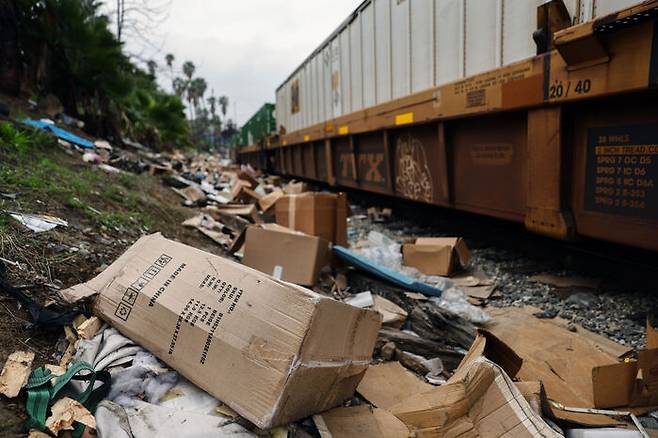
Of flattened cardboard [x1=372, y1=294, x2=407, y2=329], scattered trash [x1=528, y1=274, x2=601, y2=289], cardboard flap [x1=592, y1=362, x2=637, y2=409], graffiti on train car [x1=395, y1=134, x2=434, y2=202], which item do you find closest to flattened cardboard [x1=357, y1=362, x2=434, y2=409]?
flattened cardboard [x1=372, y1=294, x2=407, y2=329]

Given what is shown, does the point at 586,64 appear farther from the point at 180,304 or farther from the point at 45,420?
the point at 45,420

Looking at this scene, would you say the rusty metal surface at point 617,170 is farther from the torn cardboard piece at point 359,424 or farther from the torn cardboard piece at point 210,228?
the torn cardboard piece at point 210,228

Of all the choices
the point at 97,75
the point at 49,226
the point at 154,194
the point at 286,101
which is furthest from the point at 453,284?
the point at 286,101

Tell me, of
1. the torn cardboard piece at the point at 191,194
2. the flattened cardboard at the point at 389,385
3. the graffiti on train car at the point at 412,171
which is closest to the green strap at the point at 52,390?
Answer: the flattened cardboard at the point at 389,385

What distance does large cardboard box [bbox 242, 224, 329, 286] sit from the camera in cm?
290

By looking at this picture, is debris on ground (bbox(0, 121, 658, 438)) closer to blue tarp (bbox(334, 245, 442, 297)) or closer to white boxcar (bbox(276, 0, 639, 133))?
blue tarp (bbox(334, 245, 442, 297))

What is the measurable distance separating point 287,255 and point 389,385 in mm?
1283

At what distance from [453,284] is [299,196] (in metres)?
1.48

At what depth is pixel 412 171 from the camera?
4.79 meters

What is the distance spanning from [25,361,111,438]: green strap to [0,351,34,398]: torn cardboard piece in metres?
0.02

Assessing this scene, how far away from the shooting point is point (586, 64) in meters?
2.44

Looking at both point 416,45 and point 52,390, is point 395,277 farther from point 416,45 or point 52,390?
point 416,45

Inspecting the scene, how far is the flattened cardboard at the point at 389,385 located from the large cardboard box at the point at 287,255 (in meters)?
1.01

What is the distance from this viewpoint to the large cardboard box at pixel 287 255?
2904mm
